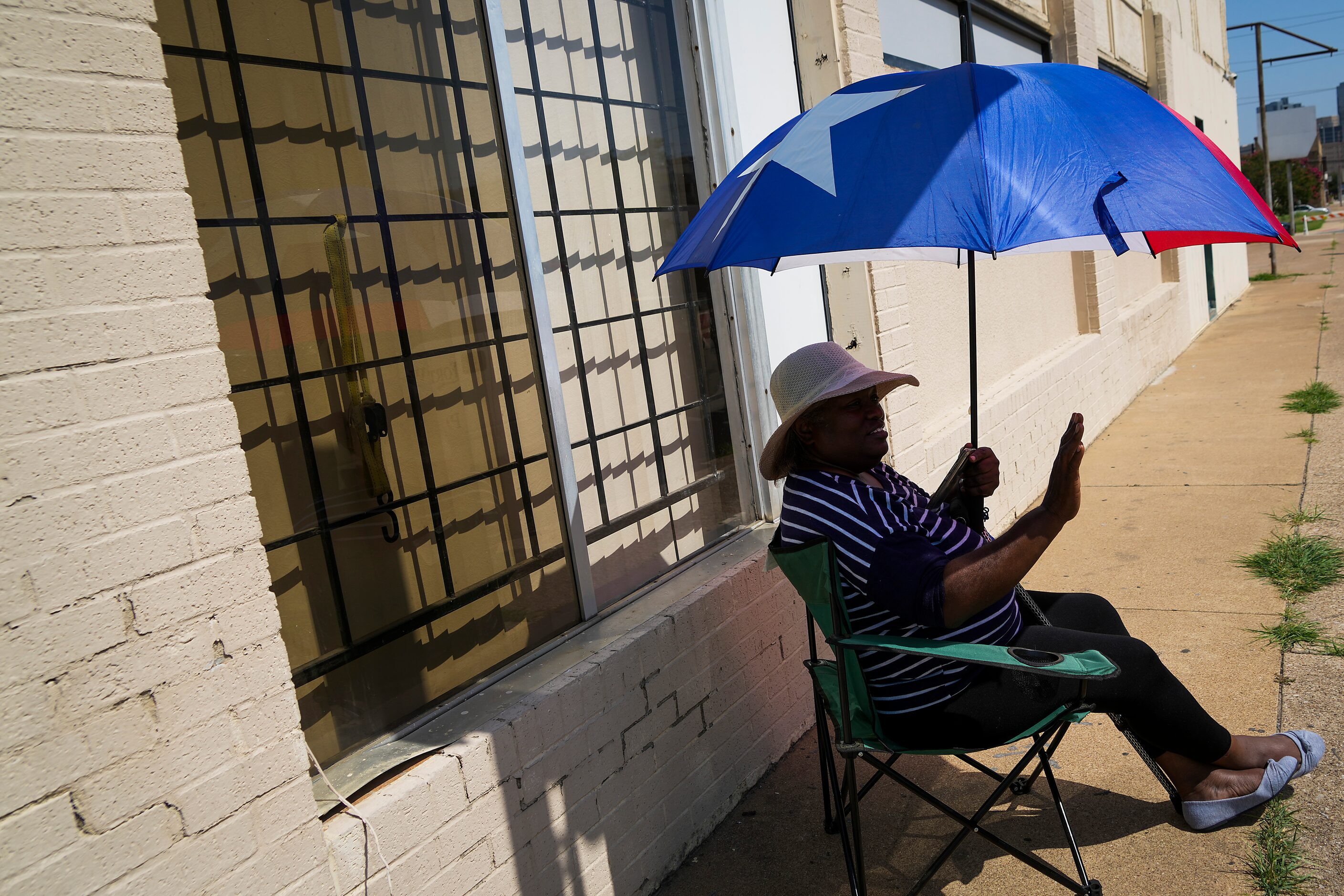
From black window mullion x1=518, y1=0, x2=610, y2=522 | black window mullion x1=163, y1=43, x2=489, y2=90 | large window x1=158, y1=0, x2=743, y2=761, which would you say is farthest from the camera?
black window mullion x1=518, y1=0, x2=610, y2=522

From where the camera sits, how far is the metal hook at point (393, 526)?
2.45m

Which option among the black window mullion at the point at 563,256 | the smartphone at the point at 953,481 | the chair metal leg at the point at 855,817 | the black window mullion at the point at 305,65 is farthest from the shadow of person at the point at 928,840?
the black window mullion at the point at 305,65

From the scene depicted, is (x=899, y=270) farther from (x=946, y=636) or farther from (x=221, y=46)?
(x=221, y=46)

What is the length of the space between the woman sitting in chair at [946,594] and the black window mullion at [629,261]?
0.87 meters

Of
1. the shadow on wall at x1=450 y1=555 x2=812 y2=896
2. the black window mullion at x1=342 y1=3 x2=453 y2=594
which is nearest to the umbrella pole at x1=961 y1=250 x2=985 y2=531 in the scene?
the shadow on wall at x1=450 y1=555 x2=812 y2=896

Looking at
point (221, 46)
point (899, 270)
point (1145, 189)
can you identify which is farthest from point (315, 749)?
point (899, 270)

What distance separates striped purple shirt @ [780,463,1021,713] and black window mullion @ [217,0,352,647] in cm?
108

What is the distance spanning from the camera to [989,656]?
84.5 inches

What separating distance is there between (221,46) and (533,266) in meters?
0.94

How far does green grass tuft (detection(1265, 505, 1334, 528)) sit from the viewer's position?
5.02m

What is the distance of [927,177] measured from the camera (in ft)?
6.47

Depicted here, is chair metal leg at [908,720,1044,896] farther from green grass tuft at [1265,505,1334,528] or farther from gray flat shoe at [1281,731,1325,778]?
green grass tuft at [1265,505,1334,528]

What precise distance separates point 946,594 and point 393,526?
136 cm

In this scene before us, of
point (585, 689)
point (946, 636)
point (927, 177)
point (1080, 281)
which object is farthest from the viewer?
point (1080, 281)
